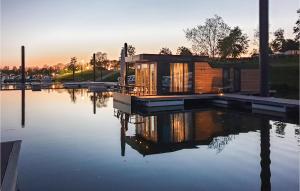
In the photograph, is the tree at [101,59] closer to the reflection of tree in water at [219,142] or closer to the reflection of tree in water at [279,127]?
the reflection of tree in water at [279,127]

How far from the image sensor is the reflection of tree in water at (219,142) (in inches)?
355

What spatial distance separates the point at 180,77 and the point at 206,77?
76.9 inches

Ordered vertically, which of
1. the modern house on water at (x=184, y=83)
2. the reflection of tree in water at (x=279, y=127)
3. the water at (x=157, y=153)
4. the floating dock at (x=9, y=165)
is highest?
the modern house on water at (x=184, y=83)

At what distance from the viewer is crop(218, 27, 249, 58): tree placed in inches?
1880

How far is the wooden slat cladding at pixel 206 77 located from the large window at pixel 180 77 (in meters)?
0.60

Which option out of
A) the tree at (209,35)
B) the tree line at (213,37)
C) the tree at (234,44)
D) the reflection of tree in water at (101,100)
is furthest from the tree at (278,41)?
the reflection of tree in water at (101,100)

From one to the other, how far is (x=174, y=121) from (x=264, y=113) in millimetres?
5309

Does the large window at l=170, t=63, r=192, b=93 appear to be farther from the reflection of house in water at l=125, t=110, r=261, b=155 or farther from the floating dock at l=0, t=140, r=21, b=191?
the floating dock at l=0, t=140, r=21, b=191

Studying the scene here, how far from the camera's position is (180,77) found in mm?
21078

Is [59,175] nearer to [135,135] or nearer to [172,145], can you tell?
[172,145]

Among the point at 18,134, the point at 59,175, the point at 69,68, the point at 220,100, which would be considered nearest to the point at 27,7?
the point at 18,134

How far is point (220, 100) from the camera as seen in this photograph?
2012 centimetres

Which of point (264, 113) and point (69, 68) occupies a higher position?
point (69, 68)

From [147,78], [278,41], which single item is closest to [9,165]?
[147,78]
